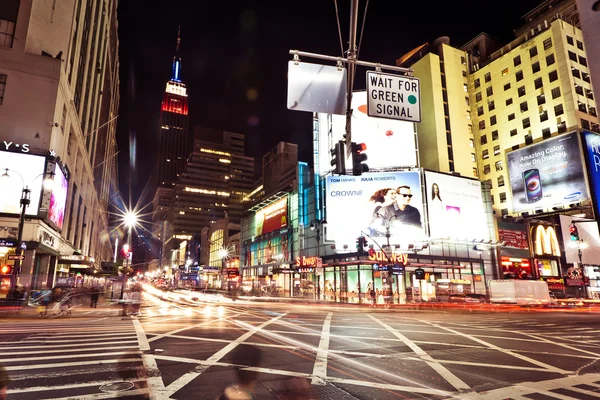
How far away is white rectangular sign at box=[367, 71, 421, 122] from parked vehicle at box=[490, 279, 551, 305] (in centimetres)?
3541

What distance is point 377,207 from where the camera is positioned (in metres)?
53.2

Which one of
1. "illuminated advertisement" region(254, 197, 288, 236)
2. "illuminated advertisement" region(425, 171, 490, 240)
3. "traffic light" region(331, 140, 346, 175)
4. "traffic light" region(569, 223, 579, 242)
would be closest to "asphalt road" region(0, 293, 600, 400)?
"traffic light" region(331, 140, 346, 175)

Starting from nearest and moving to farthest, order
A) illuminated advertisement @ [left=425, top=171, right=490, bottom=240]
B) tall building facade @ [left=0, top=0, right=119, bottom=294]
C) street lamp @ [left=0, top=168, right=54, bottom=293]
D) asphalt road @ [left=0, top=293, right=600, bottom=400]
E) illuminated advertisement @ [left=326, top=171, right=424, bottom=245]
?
asphalt road @ [left=0, top=293, right=600, bottom=400], street lamp @ [left=0, top=168, right=54, bottom=293], tall building facade @ [left=0, top=0, right=119, bottom=294], illuminated advertisement @ [left=326, top=171, right=424, bottom=245], illuminated advertisement @ [left=425, top=171, right=490, bottom=240]

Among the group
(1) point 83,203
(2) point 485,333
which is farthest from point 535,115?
(1) point 83,203

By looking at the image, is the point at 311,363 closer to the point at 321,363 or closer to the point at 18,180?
the point at 321,363

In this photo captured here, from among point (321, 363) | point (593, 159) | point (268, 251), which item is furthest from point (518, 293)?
point (268, 251)

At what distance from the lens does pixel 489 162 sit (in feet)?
256

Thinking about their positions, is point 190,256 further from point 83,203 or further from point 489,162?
point 489,162

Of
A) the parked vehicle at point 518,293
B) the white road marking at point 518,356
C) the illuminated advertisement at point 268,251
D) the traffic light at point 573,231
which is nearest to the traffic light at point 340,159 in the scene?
the white road marking at point 518,356

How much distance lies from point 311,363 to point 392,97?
7.34m

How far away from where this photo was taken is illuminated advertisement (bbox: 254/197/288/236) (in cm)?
7142

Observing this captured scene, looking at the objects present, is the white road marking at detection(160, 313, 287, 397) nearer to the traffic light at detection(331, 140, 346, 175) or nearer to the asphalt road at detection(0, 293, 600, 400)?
the asphalt road at detection(0, 293, 600, 400)

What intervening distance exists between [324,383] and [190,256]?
152415 millimetres

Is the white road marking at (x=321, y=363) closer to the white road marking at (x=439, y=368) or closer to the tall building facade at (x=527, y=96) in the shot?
the white road marking at (x=439, y=368)
